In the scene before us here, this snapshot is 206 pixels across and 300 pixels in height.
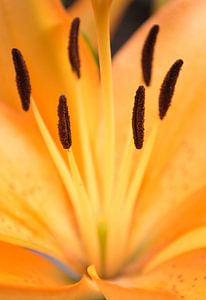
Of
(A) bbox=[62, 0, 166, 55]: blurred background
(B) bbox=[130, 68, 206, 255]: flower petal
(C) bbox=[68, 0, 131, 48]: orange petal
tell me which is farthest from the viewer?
(A) bbox=[62, 0, 166, 55]: blurred background

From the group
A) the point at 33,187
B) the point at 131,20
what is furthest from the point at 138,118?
the point at 131,20

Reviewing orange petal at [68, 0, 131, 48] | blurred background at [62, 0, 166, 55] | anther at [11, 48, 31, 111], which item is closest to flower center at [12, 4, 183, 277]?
anther at [11, 48, 31, 111]

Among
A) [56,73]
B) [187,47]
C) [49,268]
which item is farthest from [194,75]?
[49,268]

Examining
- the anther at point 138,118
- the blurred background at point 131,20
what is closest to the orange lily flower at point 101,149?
the anther at point 138,118

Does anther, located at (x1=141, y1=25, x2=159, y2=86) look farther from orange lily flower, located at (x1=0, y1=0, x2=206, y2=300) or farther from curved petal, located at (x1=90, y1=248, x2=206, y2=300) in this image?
curved petal, located at (x1=90, y1=248, x2=206, y2=300)

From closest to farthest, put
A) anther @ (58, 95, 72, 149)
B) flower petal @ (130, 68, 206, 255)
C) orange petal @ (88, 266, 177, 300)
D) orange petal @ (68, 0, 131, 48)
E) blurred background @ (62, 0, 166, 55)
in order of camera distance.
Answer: orange petal @ (88, 266, 177, 300)
anther @ (58, 95, 72, 149)
flower petal @ (130, 68, 206, 255)
orange petal @ (68, 0, 131, 48)
blurred background @ (62, 0, 166, 55)

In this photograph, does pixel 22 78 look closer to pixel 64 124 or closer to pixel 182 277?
pixel 64 124

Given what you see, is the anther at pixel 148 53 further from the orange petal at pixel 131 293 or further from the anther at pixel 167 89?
the orange petal at pixel 131 293
